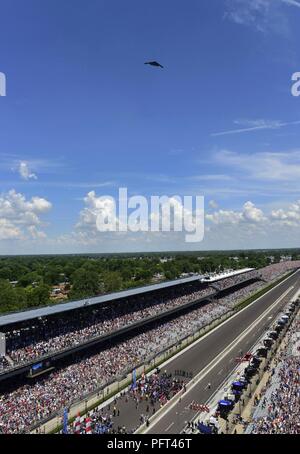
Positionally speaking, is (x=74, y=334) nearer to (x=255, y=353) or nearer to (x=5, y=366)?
(x=5, y=366)

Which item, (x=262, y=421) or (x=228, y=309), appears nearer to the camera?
(x=262, y=421)

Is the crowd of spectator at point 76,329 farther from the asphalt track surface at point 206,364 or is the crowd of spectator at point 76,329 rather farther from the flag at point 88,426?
the flag at point 88,426

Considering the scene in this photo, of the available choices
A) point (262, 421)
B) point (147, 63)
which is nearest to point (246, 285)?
point (262, 421)

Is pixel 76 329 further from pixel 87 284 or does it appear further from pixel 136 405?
pixel 87 284

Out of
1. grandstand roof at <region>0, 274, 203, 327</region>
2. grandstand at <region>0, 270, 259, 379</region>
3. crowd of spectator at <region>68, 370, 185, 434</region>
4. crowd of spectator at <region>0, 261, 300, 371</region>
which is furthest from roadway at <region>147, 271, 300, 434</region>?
grandstand roof at <region>0, 274, 203, 327</region>

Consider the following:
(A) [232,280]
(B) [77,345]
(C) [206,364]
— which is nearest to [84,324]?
(B) [77,345]
